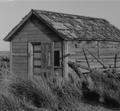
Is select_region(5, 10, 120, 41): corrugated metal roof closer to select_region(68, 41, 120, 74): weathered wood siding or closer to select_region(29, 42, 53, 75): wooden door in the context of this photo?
select_region(68, 41, 120, 74): weathered wood siding

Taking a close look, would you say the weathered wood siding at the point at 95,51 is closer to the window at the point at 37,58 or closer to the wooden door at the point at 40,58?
the wooden door at the point at 40,58

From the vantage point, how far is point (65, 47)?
15250 millimetres

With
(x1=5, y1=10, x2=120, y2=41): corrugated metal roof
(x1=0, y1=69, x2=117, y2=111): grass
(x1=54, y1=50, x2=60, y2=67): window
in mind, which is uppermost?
(x1=5, y1=10, x2=120, y2=41): corrugated metal roof

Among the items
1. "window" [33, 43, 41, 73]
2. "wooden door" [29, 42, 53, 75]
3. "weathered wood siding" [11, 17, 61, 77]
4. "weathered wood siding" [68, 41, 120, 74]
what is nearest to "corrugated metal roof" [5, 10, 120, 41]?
"weathered wood siding" [68, 41, 120, 74]

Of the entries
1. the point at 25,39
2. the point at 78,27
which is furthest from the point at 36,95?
the point at 78,27

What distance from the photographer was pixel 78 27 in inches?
682

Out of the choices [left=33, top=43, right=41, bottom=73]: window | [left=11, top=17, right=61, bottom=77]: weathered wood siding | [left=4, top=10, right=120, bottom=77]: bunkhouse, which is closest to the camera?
[left=4, top=10, right=120, bottom=77]: bunkhouse

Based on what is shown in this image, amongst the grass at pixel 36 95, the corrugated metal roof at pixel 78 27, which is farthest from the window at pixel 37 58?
the grass at pixel 36 95

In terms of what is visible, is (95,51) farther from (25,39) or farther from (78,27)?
(25,39)

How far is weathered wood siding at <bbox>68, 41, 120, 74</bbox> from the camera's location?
15.9 metres

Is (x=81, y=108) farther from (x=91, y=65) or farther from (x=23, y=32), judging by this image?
(x=23, y=32)

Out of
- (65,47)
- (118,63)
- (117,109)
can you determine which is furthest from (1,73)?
(118,63)

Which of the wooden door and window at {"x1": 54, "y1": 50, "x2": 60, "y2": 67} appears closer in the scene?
the wooden door

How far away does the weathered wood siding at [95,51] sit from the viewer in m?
15.9
